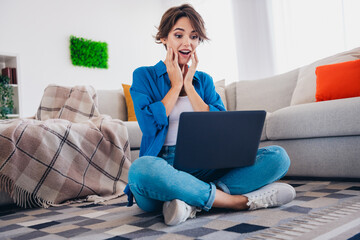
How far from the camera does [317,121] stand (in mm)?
1800

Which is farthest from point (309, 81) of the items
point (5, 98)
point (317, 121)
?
point (5, 98)

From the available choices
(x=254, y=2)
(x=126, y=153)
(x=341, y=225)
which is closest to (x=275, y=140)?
(x=126, y=153)

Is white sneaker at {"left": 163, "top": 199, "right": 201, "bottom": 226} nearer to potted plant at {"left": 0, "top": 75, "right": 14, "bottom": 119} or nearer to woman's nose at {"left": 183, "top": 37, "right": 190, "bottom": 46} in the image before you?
woman's nose at {"left": 183, "top": 37, "right": 190, "bottom": 46}

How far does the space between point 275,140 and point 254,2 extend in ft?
8.49

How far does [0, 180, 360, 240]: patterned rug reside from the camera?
91 cm

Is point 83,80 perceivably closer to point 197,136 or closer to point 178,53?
point 178,53

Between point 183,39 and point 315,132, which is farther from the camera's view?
point 315,132

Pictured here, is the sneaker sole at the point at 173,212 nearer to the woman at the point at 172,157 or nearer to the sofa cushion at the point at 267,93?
the woman at the point at 172,157

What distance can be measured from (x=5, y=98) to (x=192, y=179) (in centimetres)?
313

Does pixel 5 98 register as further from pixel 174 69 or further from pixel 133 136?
pixel 174 69

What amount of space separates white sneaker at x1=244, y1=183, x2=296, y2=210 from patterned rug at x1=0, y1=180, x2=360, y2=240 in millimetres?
27

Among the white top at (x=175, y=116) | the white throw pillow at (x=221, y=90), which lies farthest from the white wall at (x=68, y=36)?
the white top at (x=175, y=116)

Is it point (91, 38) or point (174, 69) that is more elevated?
point (91, 38)

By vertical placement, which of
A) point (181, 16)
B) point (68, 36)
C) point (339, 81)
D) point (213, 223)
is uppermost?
point (68, 36)
